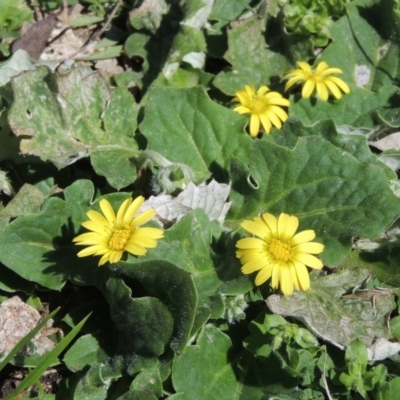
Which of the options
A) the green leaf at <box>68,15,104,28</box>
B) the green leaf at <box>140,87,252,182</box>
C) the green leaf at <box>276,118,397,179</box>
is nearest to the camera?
the green leaf at <box>276,118,397,179</box>

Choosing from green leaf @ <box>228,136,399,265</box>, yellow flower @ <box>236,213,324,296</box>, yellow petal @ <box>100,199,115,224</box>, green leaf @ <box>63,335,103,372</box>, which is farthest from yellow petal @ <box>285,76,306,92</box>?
green leaf @ <box>63,335,103,372</box>

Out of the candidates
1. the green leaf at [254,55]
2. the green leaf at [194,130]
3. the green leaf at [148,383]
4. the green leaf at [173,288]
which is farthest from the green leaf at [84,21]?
the green leaf at [148,383]

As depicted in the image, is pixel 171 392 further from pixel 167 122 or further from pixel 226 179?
pixel 167 122

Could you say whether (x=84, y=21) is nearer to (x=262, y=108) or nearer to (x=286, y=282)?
(x=262, y=108)

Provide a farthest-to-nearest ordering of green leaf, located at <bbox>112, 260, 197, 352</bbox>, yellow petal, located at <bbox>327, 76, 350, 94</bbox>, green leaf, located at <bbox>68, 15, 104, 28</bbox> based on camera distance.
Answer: green leaf, located at <bbox>68, 15, 104, 28</bbox> → yellow petal, located at <bbox>327, 76, 350, 94</bbox> → green leaf, located at <bbox>112, 260, 197, 352</bbox>

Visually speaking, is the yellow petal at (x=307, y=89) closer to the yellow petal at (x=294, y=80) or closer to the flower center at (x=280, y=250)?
the yellow petal at (x=294, y=80)

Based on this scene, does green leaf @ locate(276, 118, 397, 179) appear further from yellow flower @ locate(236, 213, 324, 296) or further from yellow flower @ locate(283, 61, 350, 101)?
yellow flower @ locate(236, 213, 324, 296)

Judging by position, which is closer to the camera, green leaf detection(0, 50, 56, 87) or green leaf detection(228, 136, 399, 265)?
green leaf detection(228, 136, 399, 265)
